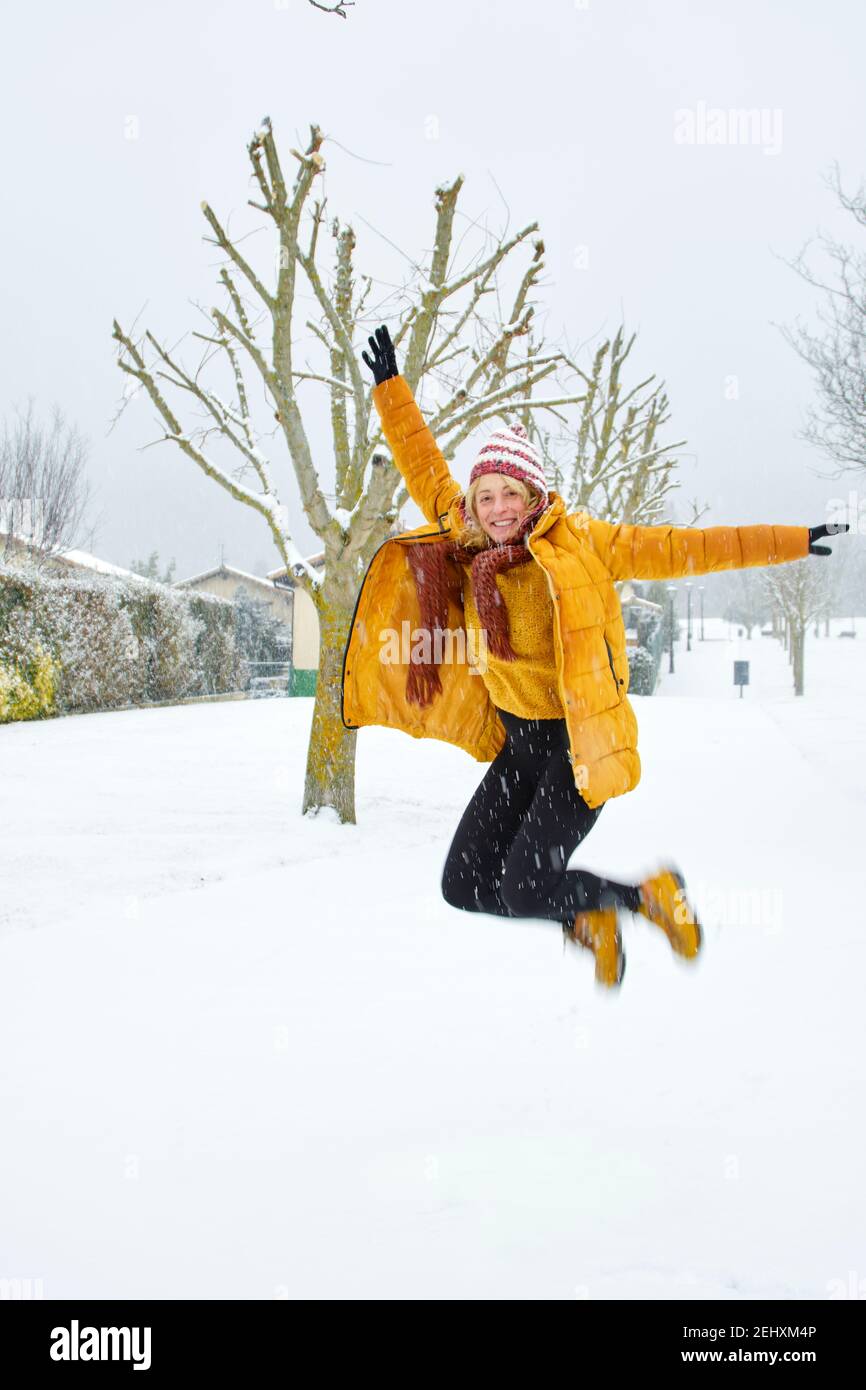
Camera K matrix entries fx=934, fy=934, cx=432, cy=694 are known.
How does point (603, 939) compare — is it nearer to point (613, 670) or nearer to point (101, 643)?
point (613, 670)

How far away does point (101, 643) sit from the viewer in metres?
16.6

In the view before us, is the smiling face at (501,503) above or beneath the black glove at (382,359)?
beneath

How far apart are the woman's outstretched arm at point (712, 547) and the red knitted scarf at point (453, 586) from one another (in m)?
0.37

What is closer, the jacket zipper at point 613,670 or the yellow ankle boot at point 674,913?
the jacket zipper at point 613,670

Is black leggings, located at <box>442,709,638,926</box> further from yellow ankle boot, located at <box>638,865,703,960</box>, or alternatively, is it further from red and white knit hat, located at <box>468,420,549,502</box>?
red and white knit hat, located at <box>468,420,549,502</box>

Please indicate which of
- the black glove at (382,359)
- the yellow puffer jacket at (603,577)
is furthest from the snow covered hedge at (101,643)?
the yellow puffer jacket at (603,577)

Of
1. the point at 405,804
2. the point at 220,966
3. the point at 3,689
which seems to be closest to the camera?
the point at 220,966

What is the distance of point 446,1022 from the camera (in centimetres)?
343

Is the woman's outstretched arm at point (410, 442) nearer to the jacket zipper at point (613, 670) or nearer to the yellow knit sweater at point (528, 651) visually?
the yellow knit sweater at point (528, 651)

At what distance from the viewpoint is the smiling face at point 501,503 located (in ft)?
10.5

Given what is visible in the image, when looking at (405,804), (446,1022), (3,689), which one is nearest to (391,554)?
(446,1022)

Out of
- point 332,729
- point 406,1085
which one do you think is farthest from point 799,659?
point 406,1085

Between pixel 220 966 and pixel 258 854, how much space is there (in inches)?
97.8
